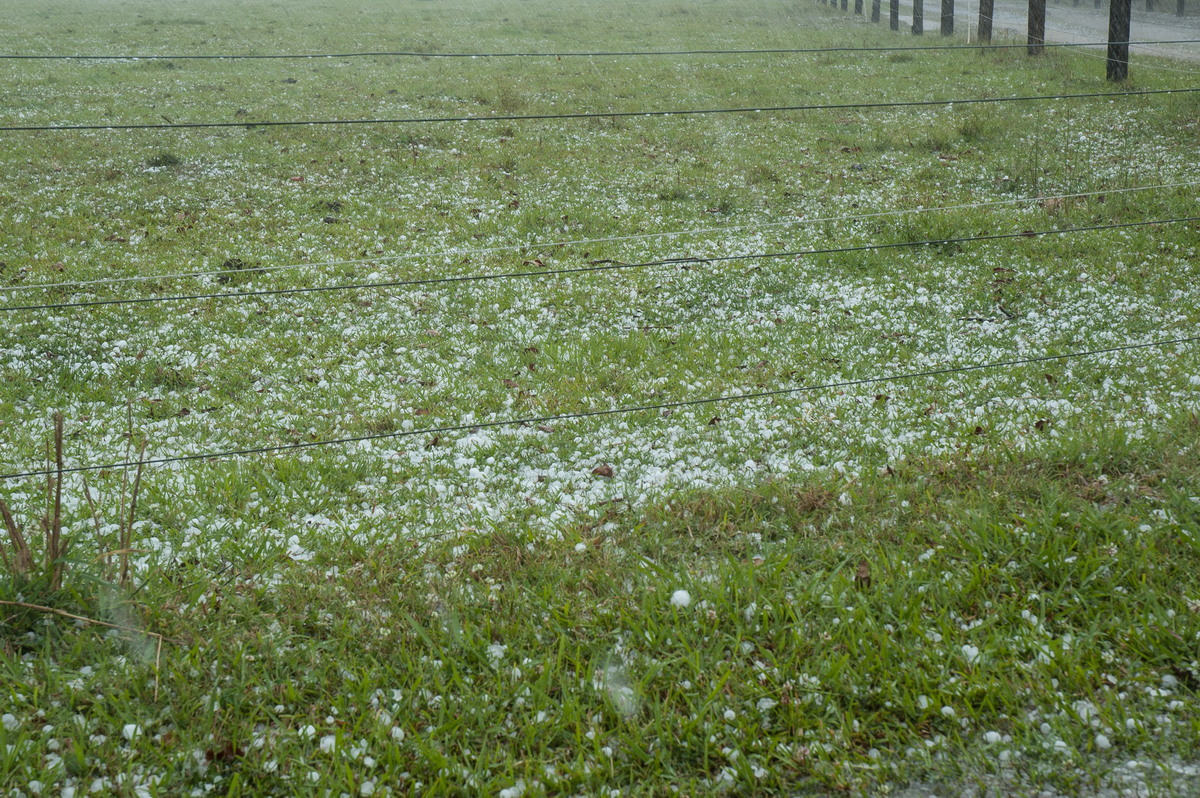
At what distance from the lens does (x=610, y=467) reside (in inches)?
282

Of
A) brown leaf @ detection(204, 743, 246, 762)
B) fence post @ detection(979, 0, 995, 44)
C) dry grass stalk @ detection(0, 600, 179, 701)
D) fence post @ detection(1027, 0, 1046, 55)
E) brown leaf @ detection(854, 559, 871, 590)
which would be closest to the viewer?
brown leaf @ detection(204, 743, 246, 762)

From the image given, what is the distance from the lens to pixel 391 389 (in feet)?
29.9

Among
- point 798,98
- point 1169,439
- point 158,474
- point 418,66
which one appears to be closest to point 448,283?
point 158,474

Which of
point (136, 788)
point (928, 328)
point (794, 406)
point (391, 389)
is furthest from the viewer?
point (928, 328)

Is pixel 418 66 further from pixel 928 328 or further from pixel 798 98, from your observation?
pixel 928 328

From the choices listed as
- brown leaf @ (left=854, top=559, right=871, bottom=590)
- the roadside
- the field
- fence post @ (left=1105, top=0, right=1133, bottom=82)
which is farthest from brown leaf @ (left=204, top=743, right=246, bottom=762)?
the roadside

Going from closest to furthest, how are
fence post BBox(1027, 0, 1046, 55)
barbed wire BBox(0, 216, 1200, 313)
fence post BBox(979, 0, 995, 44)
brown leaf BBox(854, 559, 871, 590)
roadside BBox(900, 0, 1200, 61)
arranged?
1. brown leaf BBox(854, 559, 871, 590)
2. barbed wire BBox(0, 216, 1200, 313)
3. fence post BBox(1027, 0, 1046, 55)
4. roadside BBox(900, 0, 1200, 61)
5. fence post BBox(979, 0, 995, 44)

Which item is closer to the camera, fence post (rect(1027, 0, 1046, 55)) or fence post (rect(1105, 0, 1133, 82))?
fence post (rect(1105, 0, 1133, 82))

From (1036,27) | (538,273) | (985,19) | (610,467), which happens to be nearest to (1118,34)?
(1036,27)

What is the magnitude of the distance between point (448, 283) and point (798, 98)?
621 inches

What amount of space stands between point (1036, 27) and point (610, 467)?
28215 millimetres

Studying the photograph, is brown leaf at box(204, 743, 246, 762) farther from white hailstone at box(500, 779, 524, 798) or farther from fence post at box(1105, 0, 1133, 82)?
fence post at box(1105, 0, 1133, 82)

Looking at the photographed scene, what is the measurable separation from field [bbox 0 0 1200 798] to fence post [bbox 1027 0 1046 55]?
9779mm

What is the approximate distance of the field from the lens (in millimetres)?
3963
